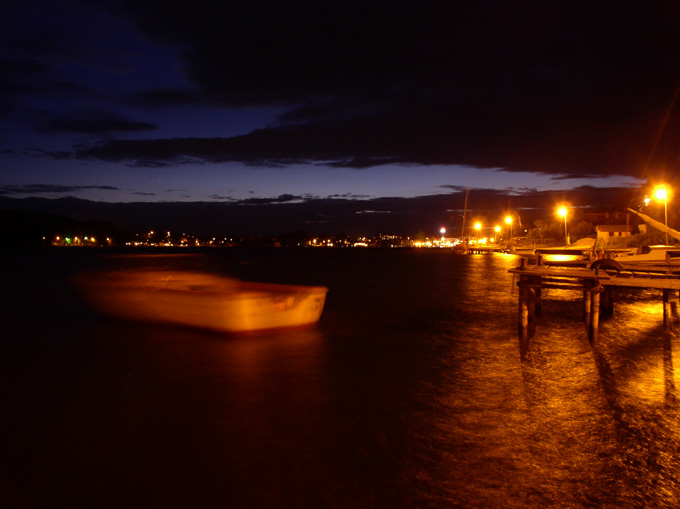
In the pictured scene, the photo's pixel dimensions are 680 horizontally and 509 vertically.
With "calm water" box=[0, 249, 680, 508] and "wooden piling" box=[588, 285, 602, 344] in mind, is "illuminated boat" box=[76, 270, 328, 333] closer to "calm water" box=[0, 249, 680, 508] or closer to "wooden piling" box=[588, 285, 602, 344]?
"calm water" box=[0, 249, 680, 508]

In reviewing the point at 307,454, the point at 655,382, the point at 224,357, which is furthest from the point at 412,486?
the point at 224,357

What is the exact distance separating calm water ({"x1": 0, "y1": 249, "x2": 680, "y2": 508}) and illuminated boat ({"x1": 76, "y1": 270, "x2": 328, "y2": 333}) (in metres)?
0.63

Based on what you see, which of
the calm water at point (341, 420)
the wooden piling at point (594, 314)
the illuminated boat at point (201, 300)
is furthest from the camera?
the illuminated boat at point (201, 300)

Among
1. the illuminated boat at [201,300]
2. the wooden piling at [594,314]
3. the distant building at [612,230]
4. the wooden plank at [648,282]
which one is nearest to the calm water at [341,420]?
the wooden piling at [594,314]

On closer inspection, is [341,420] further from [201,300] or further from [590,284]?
[590,284]

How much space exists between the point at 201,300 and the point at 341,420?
8.57 metres

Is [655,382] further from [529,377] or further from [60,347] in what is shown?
[60,347]

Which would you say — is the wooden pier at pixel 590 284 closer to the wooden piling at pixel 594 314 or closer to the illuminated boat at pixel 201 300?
the wooden piling at pixel 594 314

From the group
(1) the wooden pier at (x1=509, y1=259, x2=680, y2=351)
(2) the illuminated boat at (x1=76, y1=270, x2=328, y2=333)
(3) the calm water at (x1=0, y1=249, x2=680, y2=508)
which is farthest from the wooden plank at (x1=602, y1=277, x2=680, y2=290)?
(2) the illuminated boat at (x1=76, y1=270, x2=328, y2=333)

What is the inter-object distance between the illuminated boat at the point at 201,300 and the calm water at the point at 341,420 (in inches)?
24.8

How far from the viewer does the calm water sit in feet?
20.5

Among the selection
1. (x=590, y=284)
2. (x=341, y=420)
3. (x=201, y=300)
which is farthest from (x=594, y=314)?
(x=201, y=300)

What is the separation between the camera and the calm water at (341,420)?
625 cm

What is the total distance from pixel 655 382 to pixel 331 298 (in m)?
21.4
